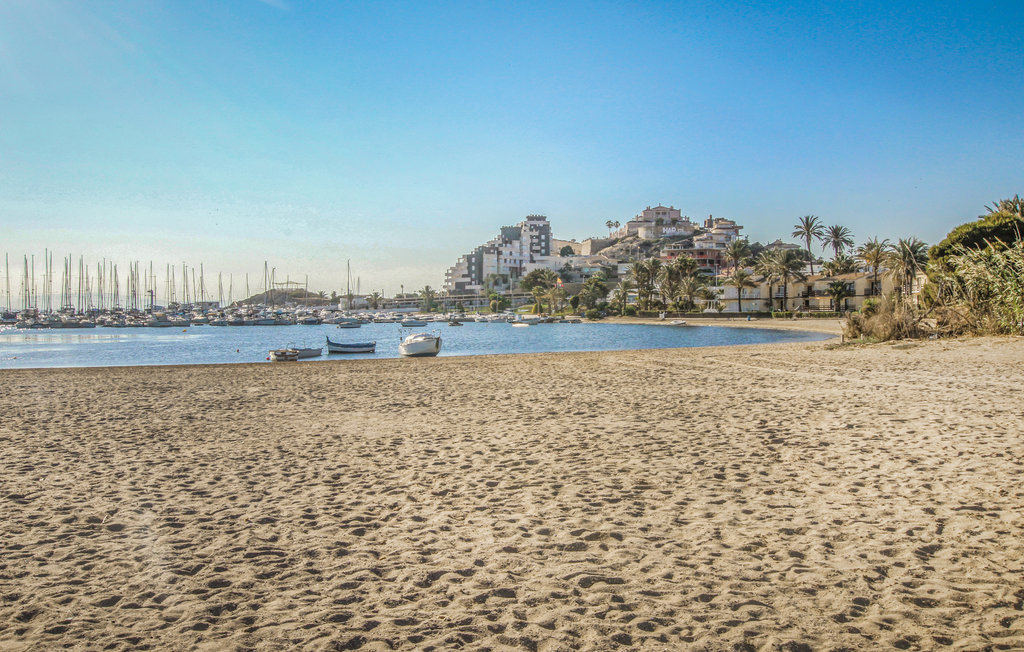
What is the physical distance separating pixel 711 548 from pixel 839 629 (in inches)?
57.6

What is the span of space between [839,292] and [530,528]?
100 metres

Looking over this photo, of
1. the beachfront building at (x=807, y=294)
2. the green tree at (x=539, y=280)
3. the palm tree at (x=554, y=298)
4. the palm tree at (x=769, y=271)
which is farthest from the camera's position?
the green tree at (x=539, y=280)

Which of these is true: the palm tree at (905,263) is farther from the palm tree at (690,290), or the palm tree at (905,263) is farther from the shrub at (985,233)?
the palm tree at (690,290)

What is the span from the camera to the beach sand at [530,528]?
4270 millimetres

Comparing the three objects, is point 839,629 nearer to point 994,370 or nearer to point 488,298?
point 994,370

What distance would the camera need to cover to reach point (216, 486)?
26.3 feet

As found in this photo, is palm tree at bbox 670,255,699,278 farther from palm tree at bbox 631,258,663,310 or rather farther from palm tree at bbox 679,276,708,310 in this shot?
palm tree at bbox 631,258,663,310

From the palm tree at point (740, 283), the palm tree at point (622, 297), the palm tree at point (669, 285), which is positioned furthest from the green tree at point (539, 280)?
the palm tree at point (740, 283)

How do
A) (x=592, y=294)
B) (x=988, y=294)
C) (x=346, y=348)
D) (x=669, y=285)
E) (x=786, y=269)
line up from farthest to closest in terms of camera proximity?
1. (x=592, y=294)
2. (x=669, y=285)
3. (x=786, y=269)
4. (x=346, y=348)
5. (x=988, y=294)

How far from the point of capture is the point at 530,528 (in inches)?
243

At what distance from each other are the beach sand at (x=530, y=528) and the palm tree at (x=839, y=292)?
89.4m

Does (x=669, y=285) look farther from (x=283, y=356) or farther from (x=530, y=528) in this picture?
(x=530, y=528)

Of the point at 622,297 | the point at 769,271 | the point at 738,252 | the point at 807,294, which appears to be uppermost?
the point at 738,252

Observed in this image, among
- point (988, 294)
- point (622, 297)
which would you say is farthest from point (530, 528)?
point (622, 297)
